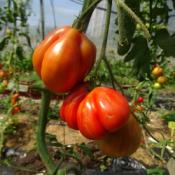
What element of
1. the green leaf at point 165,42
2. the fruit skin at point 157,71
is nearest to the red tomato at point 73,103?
the green leaf at point 165,42

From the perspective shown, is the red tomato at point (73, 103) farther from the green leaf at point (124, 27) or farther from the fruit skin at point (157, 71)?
the fruit skin at point (157, 71)

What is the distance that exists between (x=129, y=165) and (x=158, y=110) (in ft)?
6.17

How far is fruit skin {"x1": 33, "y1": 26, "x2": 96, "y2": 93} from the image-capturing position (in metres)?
0.64

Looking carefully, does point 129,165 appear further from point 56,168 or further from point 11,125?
point 56,168

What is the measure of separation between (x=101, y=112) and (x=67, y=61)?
3.5 inches

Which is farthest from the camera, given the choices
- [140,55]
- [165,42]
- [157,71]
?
[157,71]

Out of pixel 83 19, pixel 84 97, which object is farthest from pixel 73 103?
pixel 83 19

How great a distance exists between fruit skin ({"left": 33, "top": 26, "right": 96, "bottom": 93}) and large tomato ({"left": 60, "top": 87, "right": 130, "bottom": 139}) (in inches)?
0.9

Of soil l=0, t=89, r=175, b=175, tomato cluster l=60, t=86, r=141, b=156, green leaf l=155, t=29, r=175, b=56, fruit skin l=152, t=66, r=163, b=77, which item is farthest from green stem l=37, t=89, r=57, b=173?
fruit skin l=152, t=66, r=163, b=77

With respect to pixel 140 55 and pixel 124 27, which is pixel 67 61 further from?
pixel 140 55

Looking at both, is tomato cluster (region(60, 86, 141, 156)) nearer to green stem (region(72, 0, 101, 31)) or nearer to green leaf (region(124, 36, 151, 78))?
green stem (region(72, 0, 101, 31))

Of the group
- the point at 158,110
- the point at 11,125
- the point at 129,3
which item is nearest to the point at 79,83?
the point at 129,3

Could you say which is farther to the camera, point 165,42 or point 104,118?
point 165,42

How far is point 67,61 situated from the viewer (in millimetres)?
645
